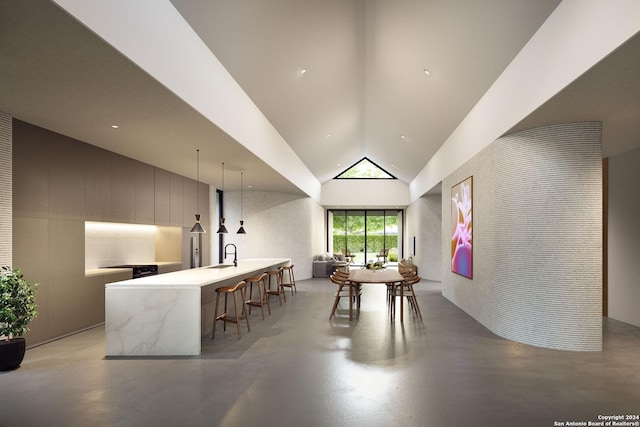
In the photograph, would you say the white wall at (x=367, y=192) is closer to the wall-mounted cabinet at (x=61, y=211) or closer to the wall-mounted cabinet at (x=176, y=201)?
the wall-mounted cabinet at (x=176, y=201)

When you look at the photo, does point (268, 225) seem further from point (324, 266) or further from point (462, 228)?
point (462, 228)

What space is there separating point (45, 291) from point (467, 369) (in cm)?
501

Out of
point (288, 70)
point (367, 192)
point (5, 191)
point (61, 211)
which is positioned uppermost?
point (288, 70)

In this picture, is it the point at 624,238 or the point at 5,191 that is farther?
the point at 624,238

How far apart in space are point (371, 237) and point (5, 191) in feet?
43.4

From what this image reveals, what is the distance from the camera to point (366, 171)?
14.6 m

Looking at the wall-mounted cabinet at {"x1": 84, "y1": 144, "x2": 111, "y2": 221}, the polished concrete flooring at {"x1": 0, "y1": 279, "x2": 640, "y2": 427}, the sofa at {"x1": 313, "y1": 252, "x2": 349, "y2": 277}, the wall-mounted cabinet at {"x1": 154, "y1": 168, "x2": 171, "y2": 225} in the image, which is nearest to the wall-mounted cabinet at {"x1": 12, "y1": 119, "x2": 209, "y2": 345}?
the wall-mounted cabinet at {"x1": 84, "y1": 144, "x2": 111, "y2": 221}

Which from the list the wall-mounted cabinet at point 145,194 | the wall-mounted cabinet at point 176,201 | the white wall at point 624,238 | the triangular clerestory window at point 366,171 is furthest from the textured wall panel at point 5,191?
the triangular clerestory window at point 366,171

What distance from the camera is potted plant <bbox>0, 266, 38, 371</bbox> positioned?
12.2 ft

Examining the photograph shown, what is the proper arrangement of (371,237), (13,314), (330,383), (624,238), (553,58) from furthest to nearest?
(371,237), (624,238), (13,314), (553,58), (330,383)

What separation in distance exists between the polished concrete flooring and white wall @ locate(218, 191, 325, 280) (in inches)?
244

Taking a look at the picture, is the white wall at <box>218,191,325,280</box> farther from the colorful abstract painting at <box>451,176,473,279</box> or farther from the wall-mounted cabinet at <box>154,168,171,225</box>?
the colorful abstract painting at <box>451,176,473,279</box>

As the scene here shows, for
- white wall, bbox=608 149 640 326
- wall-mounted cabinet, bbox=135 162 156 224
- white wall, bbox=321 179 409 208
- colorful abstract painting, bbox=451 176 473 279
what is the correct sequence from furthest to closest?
1. white wall, bbox=321 179 409 208
2. wall-mounted cabinet, bbox=135 162 156 224
3. colorful abstract painting, bbox=451 176 473 279
4. white wall, bbox=608 149 640 326

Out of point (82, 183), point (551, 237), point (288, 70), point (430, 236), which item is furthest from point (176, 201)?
point (430, 236)
